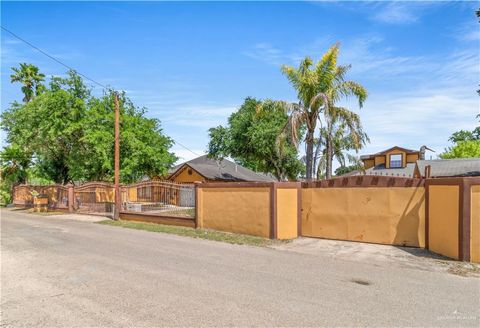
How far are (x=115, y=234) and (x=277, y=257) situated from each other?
24.7ft

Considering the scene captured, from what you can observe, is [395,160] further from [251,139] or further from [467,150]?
[251,139]

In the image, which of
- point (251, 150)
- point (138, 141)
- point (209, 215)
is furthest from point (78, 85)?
point (209, 215)

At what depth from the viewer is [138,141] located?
24156mm

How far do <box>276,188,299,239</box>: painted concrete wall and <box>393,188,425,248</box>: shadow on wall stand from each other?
3.59 m

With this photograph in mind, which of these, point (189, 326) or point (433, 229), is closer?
point (189, 326)

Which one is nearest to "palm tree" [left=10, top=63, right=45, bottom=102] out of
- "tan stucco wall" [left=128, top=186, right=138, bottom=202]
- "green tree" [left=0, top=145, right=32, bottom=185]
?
"green tree" [left=0, top=145, right=32, bottom=185]

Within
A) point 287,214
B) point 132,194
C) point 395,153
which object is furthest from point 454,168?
point 132,194

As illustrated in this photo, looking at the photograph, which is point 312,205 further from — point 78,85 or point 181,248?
point 78,85

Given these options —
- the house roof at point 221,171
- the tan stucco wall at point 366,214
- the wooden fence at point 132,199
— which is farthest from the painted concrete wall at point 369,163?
the tan stucco wall at point 366,214

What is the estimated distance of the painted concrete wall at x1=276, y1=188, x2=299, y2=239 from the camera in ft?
42.0

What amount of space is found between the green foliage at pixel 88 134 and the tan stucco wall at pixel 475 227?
1971cm

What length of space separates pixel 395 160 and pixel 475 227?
2912 cm

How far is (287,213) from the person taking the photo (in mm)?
13023

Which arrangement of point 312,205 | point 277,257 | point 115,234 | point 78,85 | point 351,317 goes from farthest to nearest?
point 78,85
point 115,234
point 312,205
point 277,257
point 351,317
